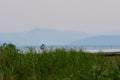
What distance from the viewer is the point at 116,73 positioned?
3.89m

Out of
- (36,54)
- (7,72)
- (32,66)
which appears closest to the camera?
(7,72)

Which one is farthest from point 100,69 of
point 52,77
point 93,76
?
point 52,77

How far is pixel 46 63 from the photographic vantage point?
618cm

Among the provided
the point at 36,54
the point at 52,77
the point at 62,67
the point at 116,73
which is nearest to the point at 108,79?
the point at 116,73

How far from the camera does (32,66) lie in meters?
5.94

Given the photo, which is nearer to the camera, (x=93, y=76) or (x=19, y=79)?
(x=93, y=76)

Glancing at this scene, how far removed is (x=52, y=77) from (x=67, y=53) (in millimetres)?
1085

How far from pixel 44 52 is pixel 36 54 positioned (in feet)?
0.65

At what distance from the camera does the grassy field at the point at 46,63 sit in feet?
18.5

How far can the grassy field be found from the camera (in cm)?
564

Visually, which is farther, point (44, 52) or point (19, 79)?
point (44, 52)

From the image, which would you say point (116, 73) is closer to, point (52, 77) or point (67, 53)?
point (52, 77)

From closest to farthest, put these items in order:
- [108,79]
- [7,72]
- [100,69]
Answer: [100,69]
[108,79]
[7,72]

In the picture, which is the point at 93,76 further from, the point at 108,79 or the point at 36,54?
the point at 36,54
